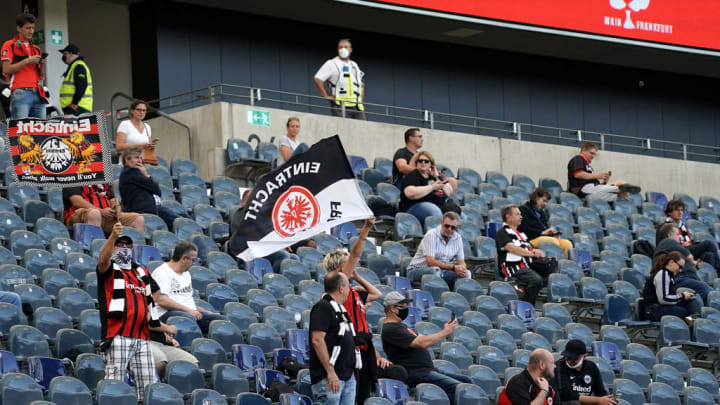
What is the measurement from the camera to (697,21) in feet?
75.0

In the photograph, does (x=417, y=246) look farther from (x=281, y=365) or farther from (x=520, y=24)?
(x=520, y=24)

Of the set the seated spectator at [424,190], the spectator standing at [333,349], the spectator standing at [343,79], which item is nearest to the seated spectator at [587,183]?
the spectator standing at [343,79]

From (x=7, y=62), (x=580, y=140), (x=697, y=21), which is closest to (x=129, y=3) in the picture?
(x=7, y=62)

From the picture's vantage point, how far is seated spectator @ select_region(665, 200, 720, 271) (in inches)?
650

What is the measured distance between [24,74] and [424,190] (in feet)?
14.3

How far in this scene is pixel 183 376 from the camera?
9.98 metres

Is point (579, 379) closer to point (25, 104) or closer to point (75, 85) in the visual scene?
point (75, 85)

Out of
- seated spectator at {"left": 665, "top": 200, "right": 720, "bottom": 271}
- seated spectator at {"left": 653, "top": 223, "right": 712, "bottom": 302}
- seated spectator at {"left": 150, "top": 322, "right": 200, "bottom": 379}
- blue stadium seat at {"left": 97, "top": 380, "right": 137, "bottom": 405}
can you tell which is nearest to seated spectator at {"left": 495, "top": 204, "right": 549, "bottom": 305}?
seated spectator at {"left": 653, "top": 223, "right": 712, "bottom": 302}

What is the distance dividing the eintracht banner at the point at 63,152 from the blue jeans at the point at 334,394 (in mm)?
2269

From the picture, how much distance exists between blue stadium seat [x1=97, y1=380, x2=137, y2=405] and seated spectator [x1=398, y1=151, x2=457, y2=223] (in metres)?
6.15

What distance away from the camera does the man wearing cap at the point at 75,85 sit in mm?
15062

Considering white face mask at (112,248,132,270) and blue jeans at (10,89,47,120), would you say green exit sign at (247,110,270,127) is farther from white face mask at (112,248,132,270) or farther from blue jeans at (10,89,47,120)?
white face mask at (112,248,132,270)

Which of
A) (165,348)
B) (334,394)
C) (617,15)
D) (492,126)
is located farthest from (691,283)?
(492,126)

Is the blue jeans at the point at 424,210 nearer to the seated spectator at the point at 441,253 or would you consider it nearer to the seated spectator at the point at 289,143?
the seated spectator at the point at 441,253
